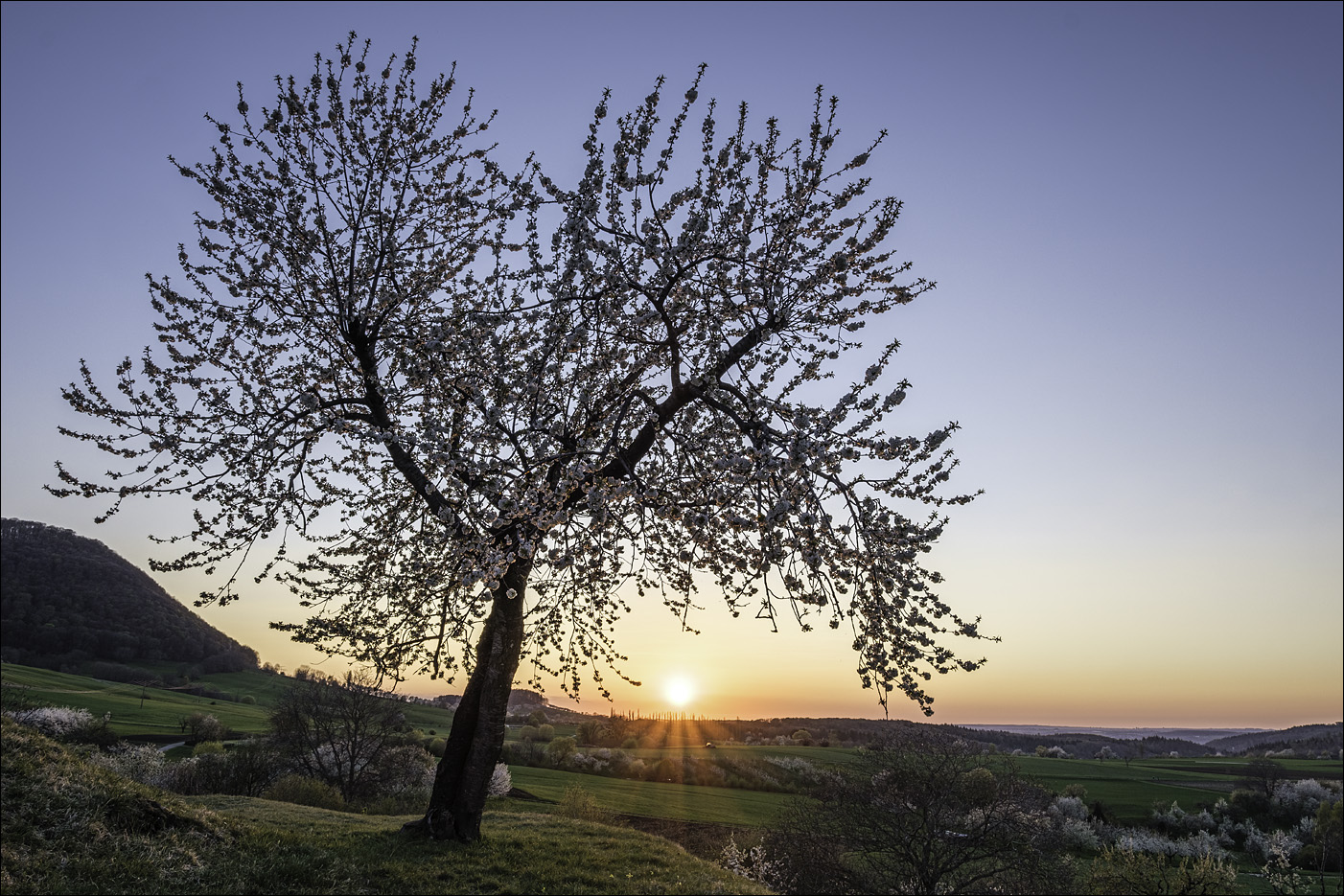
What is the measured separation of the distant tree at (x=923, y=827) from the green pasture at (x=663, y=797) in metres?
17.8

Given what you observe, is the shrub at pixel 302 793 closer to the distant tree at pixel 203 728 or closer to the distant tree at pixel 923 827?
the distant tree at pixel 923 827

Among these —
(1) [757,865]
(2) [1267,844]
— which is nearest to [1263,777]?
(2) [1267,844]

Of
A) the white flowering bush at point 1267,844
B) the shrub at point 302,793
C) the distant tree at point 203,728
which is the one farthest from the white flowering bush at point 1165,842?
the distant tree at point 203,728

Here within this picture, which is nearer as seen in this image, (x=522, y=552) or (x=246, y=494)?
(x=522, y=552)

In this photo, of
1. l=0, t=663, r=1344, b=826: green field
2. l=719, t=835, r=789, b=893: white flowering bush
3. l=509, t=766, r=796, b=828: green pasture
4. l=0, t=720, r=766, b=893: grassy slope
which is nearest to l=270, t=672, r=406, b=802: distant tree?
l=0, t=663, r=1344, b=826: green field

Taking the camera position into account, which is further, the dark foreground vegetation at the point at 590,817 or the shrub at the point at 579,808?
the shrub at the point at 579,808

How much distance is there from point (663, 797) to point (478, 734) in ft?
128

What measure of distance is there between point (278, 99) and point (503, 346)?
7103mm

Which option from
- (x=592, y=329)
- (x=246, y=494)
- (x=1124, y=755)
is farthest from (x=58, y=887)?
(x=1124, y=755)

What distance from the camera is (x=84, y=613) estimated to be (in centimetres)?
11119

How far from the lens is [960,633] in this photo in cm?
791

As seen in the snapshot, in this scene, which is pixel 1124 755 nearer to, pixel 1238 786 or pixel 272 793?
pixel 1238 786

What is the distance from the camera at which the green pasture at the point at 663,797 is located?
41906 millimetres

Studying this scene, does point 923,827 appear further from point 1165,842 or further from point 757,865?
point 1165,842
